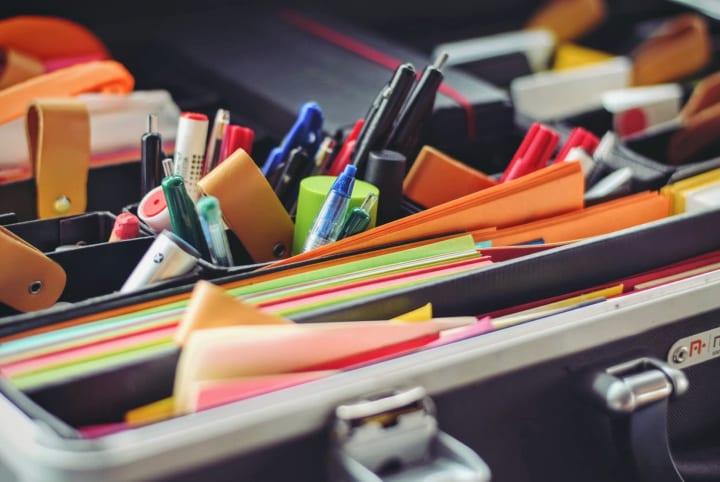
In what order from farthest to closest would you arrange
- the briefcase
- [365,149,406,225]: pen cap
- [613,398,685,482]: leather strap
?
1. [365,149,406,225]: pen cap
2. [613,398,685,482]: leather strap
3. the briefcase

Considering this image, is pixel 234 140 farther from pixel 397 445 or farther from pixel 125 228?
pixel 397 445

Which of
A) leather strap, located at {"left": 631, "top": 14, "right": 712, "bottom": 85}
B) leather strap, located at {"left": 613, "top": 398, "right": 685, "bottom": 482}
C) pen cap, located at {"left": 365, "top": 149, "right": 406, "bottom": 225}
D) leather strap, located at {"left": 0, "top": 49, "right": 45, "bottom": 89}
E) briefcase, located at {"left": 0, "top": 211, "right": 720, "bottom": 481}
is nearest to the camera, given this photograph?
briefcase, located at {"left": 0, "top": 211, "right": 720, "bottom": 481}

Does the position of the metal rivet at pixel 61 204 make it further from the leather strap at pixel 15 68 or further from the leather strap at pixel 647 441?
the leather strap at pixel 647 441

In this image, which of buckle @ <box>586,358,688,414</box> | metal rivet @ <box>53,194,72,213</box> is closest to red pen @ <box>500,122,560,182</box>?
buckle @ <box>586,358,688,414</box>

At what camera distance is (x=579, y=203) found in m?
0.65

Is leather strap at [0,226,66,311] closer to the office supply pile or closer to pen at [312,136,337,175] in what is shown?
the office supply pile

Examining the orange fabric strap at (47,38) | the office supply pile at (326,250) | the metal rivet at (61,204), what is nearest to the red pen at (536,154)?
the office supply pile at (326,250)

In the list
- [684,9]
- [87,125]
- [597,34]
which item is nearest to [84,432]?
[87,125]

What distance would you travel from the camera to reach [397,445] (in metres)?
0.45

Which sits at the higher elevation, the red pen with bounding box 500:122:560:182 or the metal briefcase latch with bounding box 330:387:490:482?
the red pen with bounding box 500:122:560:182

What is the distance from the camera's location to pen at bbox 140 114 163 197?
2.04 ft

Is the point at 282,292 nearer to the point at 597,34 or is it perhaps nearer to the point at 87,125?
the point at 87,125

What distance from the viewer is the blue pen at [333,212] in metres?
0.57

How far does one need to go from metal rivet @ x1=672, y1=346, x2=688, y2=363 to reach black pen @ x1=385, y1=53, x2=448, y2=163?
22 cm
